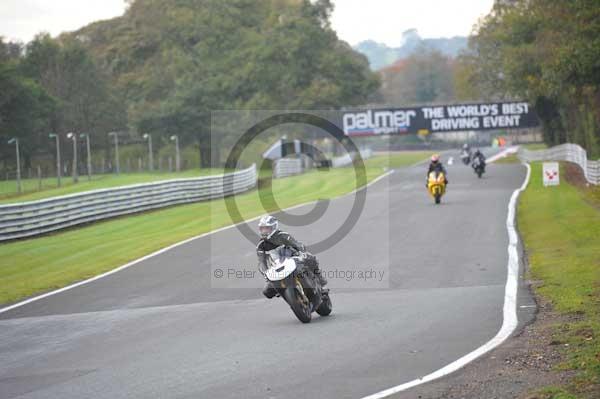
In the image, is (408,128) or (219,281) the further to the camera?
(408,128)

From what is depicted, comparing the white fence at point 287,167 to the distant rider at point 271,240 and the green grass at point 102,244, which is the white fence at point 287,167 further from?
the distant rider at point 271,240

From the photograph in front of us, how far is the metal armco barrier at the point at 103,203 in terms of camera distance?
25109 mm

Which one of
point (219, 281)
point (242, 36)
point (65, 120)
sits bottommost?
point (219, 281)

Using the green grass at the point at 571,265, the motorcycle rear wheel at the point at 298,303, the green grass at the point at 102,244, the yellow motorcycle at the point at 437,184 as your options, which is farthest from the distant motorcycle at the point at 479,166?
the motorcycle rear wheel at the point at 298,303

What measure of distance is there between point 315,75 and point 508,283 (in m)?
69.7

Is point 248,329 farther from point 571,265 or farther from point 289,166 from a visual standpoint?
point 289,166

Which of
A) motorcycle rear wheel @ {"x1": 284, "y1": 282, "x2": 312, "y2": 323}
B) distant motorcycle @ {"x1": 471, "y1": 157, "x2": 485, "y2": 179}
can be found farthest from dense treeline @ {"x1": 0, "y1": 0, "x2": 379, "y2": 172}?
motorcycle rear wheel @ {"x1": 284, "y1": 282, "x2": 312, "y2": 323}

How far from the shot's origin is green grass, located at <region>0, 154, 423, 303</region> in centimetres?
1788

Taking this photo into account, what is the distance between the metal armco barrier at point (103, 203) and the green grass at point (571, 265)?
1396 centimetres

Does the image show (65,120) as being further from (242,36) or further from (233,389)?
(233,389)

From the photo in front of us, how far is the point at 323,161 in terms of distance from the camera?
66.0m

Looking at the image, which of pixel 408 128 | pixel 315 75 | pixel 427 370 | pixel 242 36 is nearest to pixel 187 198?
pixel 427 370

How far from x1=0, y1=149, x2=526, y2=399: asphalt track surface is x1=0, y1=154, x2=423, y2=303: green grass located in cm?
118

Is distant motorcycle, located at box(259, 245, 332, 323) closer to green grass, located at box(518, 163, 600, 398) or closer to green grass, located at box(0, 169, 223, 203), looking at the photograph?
green grass, located at box(518, 163, 600, 398)
